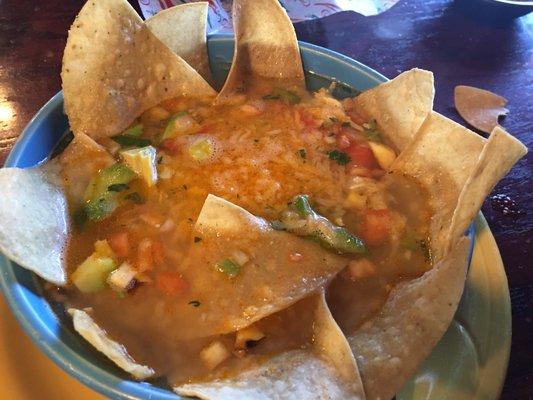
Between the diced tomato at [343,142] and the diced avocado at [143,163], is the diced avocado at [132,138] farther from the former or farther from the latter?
the diced tomato at [343,142]

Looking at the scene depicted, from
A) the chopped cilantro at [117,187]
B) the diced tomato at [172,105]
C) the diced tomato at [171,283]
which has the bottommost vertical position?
the diced tomato at [171,283]

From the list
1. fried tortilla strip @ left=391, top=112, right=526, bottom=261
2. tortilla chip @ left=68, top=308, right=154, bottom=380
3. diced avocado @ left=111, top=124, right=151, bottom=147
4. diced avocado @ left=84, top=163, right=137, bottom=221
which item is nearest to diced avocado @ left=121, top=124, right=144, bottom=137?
diced avocado @ left=111, top=124, right=151, bottom=147

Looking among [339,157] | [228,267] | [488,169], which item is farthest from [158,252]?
[488,169]

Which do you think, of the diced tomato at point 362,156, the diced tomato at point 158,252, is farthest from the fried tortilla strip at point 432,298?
the diced tomato at point 158,252

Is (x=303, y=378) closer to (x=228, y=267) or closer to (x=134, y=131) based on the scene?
(x=228, y=267)

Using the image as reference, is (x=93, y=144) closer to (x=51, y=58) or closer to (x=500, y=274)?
(x=51, y=58)

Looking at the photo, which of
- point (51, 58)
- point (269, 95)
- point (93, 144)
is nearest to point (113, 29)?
point (93, 144)
